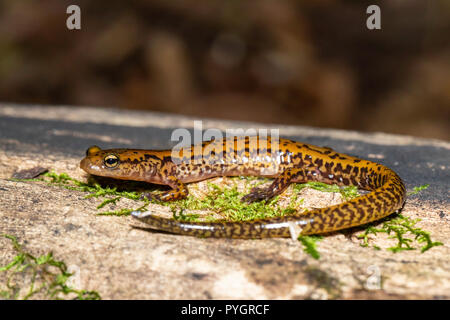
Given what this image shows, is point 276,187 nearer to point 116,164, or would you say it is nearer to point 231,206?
point 231,206

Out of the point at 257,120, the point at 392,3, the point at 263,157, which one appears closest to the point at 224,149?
the point at 263,157

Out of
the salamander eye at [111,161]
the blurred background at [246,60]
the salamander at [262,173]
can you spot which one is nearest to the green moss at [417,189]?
the salamander at [262,173]

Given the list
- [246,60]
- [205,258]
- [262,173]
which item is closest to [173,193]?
[262,173]

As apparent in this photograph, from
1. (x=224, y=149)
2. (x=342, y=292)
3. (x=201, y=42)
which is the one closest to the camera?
(x=342, y=292)

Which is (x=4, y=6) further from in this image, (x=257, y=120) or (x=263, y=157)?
(x=263, y=157)

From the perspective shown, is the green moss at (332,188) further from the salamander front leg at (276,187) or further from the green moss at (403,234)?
the green moss at (403,234)
